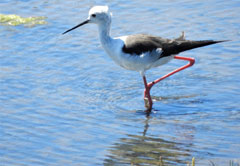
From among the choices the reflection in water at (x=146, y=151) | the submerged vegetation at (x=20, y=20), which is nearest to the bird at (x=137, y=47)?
the reflection in water at (x=146, y=151)

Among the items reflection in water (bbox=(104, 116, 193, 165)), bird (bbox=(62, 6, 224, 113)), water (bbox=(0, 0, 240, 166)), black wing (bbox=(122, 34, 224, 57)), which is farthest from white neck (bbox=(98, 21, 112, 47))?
reflection in water (bbox=(104, 116, 193, 165))

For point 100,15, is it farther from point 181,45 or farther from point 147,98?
point 147,98

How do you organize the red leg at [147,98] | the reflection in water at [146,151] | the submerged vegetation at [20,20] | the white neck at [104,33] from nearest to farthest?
1. the reflection in water at [146,151]
2. the red leg at [147,98]
3. the white neck at [104,33]
4. the submerged vegetation at [20,20]

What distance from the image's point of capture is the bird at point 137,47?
698 cm

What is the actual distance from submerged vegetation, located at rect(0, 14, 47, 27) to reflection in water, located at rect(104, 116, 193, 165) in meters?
4.77

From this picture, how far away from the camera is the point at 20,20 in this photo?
10047 mm

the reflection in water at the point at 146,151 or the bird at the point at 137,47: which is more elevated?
the bird at the point at 137,47

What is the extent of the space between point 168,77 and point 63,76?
167 centimetres

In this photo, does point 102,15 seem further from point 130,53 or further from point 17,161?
point 17,161

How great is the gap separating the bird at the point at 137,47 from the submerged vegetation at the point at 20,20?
10.2ft

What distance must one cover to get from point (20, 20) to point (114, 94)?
367 centimetres

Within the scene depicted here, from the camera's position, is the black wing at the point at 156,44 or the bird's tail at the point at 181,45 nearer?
the black wing at the point at 156,44

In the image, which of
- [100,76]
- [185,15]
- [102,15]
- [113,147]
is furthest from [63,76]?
[185,15]

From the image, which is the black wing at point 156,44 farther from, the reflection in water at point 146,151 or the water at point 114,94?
the reflection in water at point 146,151
